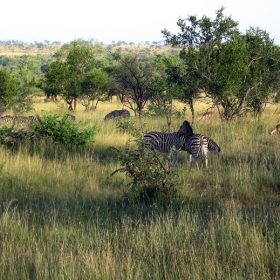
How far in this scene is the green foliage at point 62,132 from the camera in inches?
416

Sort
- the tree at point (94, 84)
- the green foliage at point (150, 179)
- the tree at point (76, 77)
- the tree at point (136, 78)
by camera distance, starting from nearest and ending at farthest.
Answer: the green foliage at point (150, 179)
the tree at point (136, 78)
the tree at point (76, 77)
the tree at point (94, 84)

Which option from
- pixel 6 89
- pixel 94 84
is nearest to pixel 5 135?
pixel 6 89

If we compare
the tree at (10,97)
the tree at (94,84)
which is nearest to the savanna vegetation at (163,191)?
the tree at (10,97)

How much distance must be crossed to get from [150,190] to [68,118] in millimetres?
5001

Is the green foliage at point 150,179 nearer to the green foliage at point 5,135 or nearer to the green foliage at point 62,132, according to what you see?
the green foliage at point 62,132

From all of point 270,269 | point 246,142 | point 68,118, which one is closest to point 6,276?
point 270,269

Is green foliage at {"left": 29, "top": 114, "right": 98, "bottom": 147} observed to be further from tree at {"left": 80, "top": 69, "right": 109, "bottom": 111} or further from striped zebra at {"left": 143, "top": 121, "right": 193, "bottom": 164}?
tree at {"left": 80, "top": 69, "right": 109, "bottom": 111}

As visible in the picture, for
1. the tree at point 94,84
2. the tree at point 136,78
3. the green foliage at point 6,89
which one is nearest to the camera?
the tree at point 136,78

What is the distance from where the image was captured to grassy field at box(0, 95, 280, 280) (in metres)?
3.75

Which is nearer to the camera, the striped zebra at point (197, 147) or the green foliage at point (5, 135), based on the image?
the striped zebra at point (197, 147)

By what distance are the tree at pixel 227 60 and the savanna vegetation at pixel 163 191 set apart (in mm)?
37

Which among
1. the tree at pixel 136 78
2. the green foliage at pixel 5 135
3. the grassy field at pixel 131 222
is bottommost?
the grassy field at pixel 131 222

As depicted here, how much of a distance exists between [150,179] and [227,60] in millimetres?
8256

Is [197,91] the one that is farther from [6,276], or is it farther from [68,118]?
[6,276]
